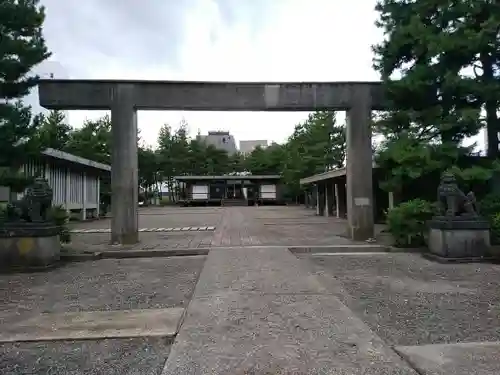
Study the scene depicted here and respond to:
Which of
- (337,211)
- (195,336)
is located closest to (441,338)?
(195,336)

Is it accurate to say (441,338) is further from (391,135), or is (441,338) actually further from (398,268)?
(391,135)

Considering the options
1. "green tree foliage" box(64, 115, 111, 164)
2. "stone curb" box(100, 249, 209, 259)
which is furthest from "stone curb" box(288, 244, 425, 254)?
"green tree foliage" box(64, 115, 111, 164)

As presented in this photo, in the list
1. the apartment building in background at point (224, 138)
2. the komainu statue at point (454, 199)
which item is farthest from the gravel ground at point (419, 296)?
the apartment building in background at point (224, 138)

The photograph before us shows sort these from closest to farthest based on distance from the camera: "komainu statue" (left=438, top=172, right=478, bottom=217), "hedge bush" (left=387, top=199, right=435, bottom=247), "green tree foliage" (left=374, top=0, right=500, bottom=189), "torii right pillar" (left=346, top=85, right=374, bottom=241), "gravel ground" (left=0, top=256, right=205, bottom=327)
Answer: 1. "gravel ground" (left=0, top=256, right=205, bottom=327)
2. "komainu statue" (left=438, top=172, right=478, bottom=217)
3. "green tree foliage" (left=374, top=0, right=500, bottom=189)
4. "hedge bush" (left=387, top=199, right=435, bottom=247)
5. "torii right pillar" (left=346, top=85, right=374, bottom=241)

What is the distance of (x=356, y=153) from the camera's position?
11.1 metres

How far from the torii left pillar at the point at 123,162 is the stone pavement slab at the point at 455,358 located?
8.65 m

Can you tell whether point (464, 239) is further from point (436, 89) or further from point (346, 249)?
point (436, 89)

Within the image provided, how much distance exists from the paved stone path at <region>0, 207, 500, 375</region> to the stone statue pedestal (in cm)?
51

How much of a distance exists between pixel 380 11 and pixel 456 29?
2301mm

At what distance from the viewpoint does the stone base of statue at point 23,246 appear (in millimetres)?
8047

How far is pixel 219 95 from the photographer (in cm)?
1097

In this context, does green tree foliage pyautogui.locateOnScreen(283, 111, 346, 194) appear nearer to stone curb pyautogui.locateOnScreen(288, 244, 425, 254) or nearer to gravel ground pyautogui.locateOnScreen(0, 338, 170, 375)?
stone curb pyautogui.locateOnScreen(288, 244, 425, 254)

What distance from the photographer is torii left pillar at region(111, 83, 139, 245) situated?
1078cm

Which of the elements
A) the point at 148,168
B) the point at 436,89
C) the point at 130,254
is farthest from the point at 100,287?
the point at 148,168
